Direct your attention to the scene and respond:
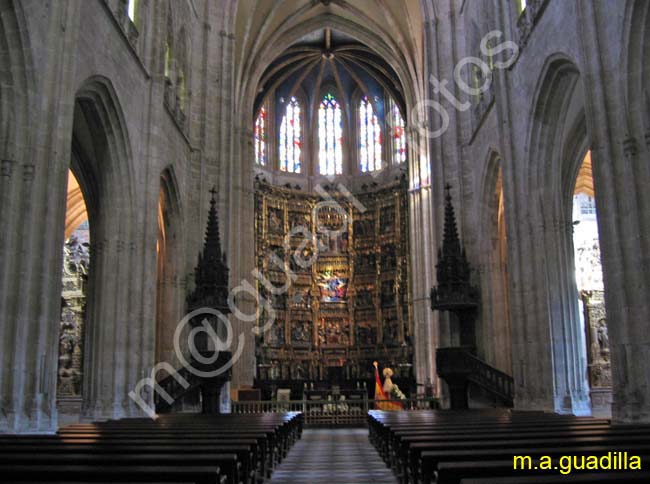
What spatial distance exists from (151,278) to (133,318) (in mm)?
1215

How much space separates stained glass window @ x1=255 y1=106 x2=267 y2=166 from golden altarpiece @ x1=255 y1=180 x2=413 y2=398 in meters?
2.58

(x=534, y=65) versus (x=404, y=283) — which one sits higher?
(x=534, y=65)

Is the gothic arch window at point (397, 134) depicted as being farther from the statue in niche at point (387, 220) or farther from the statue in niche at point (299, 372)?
the statue in niche at point (299, 372)

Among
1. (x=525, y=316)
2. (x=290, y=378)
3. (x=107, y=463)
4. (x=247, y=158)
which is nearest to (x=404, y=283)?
(x=290, y=378)

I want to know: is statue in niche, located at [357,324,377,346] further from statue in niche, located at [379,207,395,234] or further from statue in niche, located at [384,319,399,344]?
statue in niche, located at [379,207,395,234]

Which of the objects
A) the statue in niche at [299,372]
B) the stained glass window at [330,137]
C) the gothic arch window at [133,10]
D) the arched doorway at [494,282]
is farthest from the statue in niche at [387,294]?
the gothic arch window at [133,10]

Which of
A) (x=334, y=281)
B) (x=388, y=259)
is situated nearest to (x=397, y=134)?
(x=388, y=259)

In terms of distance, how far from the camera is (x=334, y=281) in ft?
129

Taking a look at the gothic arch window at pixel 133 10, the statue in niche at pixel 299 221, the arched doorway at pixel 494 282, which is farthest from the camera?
the statue in niche at pixel 299 221

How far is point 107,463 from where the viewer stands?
4.47 m

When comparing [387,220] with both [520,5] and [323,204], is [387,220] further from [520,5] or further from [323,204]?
[520,5]

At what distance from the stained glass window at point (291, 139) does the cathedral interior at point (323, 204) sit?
0.12 m

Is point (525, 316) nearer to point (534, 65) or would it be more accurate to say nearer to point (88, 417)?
point (534, 65)

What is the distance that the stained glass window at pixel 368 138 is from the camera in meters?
42.1
